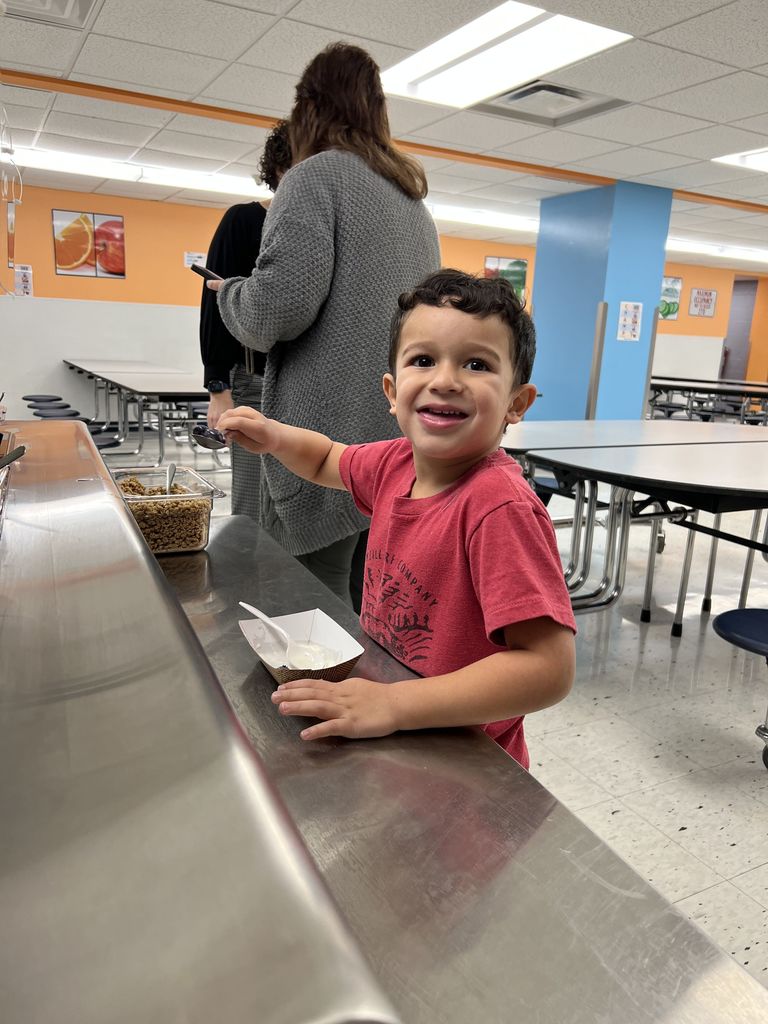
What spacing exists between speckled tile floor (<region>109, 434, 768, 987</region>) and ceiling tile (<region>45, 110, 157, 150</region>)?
4.46 metres

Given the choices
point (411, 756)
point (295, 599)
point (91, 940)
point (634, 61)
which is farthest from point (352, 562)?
point (634, 61)

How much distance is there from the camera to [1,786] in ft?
1.18

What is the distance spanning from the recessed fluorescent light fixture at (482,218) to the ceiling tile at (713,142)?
308cm

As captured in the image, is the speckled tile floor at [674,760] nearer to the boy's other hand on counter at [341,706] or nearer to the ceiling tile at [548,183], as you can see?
the boy's other hand on counter at [341,706]

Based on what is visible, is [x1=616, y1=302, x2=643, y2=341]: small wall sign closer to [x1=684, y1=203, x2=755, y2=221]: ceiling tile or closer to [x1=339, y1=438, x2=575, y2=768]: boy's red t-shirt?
[x1=684, y1=203, x2=755, y2=221]: ceiling tile

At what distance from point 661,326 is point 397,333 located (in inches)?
460

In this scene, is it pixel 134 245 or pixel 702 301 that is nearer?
pixel 134 245

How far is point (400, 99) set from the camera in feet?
13.5

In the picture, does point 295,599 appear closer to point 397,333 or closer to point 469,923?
point 397,333

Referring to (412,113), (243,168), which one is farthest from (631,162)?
(243,168)

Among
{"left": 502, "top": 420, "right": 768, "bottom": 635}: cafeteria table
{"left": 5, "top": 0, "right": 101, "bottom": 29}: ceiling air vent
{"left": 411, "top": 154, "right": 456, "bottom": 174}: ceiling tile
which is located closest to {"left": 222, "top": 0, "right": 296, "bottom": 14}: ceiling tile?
{"left": 5, "top": 0, "right": 101, "bottom": 29}: ceiling air vent

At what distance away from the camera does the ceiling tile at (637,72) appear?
335 centimetres

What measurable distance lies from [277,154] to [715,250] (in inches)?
368

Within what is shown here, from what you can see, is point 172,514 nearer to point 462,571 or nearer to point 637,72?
point 462,571
